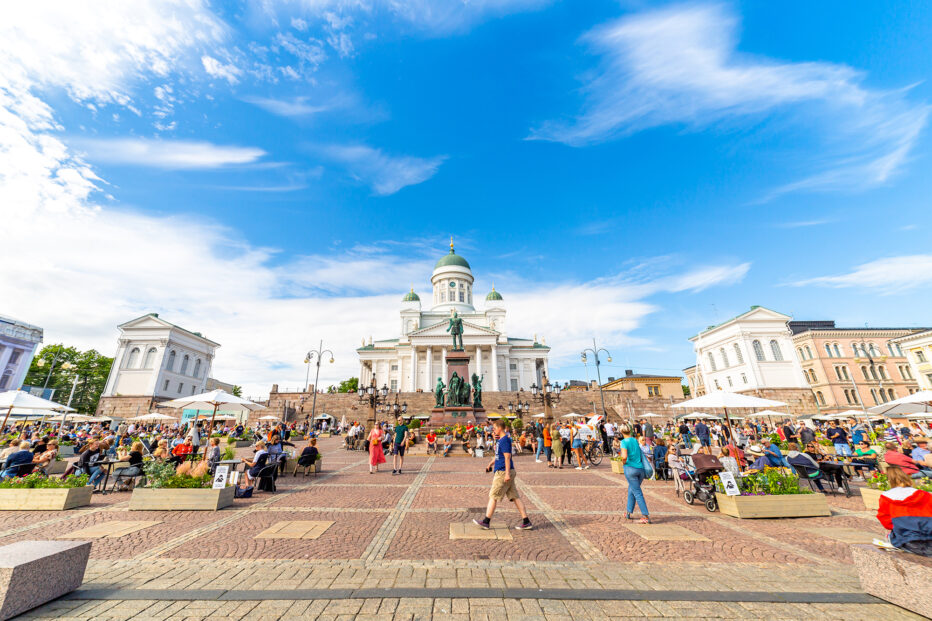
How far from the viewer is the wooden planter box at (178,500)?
316 inches

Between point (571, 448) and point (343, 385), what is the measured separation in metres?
102

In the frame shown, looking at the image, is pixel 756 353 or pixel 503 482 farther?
pixel 756 353

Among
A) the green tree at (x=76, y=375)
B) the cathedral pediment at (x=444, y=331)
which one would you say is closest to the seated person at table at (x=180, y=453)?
the cathedral pediment at (x=444, y=331)

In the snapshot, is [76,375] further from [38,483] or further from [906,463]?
[906,463]

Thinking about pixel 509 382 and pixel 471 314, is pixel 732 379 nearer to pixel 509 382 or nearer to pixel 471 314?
pixel 509 382

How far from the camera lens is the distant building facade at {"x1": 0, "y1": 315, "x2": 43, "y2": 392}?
165 feet

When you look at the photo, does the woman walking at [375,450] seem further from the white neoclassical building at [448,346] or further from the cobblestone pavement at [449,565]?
the white neoclassical building at [448,346]

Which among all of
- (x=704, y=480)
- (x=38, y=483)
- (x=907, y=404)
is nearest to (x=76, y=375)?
(x=38, y=483)

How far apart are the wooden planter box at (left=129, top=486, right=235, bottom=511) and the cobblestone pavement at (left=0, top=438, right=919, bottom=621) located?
8.6 inches

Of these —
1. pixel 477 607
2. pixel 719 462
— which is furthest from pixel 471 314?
pixel 477 607

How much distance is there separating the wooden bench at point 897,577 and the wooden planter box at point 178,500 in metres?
10.6

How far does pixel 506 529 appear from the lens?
6.58 meters

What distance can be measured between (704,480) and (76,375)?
289ft

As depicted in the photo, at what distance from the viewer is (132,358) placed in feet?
193
